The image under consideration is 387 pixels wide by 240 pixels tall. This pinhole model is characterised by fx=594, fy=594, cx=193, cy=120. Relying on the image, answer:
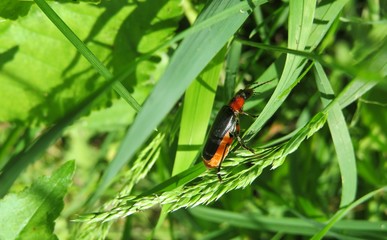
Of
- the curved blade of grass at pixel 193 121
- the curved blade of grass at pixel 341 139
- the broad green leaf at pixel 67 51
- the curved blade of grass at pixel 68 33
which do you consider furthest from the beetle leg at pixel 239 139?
the broad green leaf at pixel 67 51

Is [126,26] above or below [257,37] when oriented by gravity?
above

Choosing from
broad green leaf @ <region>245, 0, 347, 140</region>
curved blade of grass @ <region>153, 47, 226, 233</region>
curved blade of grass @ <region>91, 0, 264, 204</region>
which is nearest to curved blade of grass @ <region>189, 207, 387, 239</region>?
curved blade of grass @ <region>153, 47, 226, 233</region>

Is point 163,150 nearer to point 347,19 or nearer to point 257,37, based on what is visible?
point 257,37

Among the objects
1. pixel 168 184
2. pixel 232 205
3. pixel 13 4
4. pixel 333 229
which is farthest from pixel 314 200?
pixel 13 4

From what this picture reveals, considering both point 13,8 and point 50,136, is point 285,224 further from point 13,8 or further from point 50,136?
point 13,8

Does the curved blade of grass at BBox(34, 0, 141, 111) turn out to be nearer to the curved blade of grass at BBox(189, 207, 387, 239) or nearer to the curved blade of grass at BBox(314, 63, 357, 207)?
the curved blade of grass at BBox(314, 63, 357, 207)

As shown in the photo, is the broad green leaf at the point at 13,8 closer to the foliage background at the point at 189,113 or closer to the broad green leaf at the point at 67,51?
the foliage background at the point at 189,113
